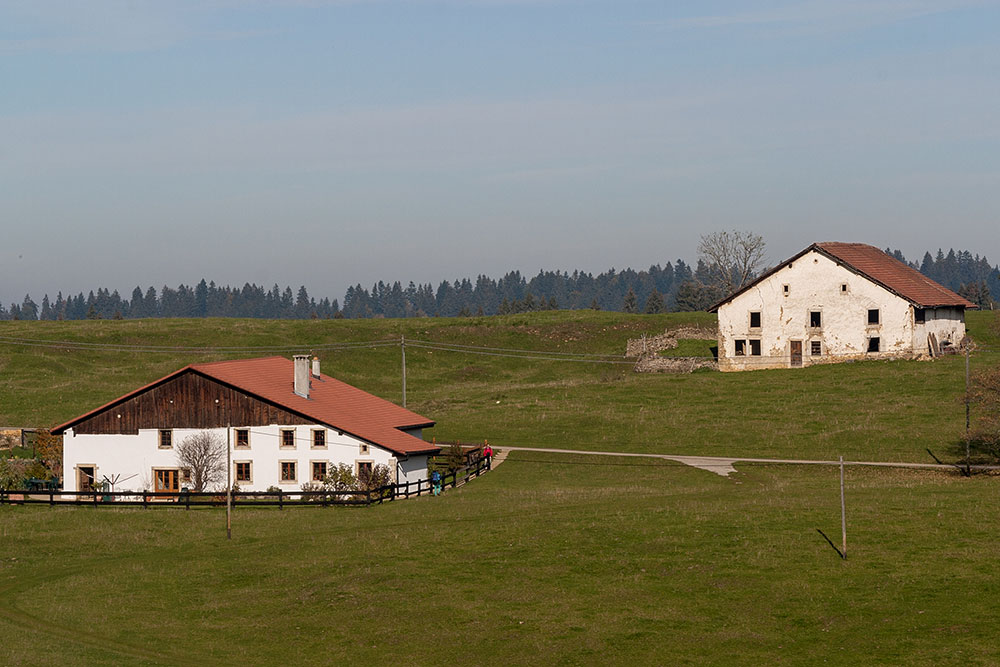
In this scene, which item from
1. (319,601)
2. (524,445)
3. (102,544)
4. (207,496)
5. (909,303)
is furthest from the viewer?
(909,303)

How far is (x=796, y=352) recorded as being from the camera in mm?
97750

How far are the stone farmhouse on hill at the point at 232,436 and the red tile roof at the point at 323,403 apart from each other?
0.13 meters

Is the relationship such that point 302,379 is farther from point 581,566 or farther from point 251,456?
point 581,566

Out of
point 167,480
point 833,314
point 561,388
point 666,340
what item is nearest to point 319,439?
point 167,480

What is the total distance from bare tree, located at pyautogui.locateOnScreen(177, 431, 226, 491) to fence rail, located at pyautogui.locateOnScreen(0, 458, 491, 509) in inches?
66.4

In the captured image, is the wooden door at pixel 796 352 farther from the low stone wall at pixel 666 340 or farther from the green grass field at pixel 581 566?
the green grass field at pixel 581 566

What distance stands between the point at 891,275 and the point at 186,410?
60.4 meters

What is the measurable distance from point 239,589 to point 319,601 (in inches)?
141

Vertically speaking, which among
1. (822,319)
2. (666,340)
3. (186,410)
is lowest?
(186,410)

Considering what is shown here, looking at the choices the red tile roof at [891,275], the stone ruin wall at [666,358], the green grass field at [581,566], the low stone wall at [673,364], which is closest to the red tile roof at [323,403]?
the green grass field at [581,566]

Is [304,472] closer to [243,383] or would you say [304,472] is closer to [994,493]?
[243,383]

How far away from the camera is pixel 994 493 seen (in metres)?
51.4

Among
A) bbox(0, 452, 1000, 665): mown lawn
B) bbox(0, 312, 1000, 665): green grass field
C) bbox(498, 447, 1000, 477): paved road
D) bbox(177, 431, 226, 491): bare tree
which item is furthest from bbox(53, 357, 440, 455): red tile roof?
bbox(498, 447, 1000, 477): paved road

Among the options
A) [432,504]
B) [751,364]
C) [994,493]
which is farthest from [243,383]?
[751,364]
